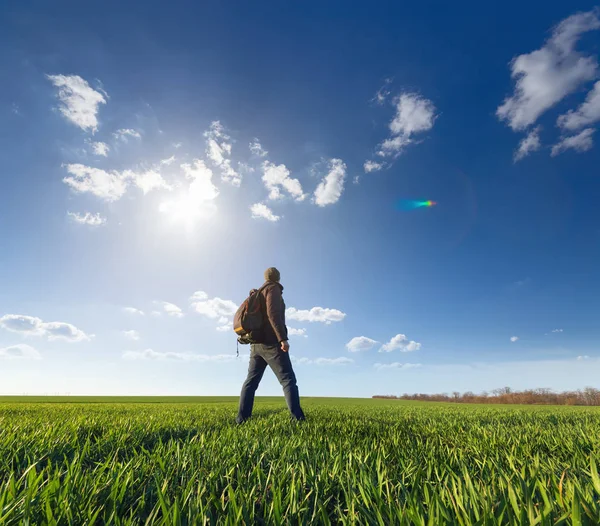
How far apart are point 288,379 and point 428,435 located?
2.55 m

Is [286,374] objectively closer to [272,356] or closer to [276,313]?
[272,356]

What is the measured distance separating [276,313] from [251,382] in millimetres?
Answer: 1455

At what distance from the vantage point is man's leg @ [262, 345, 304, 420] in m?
5.91

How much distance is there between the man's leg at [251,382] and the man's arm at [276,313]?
2.22 ft

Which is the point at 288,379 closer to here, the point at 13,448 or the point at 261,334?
the point at 261,334

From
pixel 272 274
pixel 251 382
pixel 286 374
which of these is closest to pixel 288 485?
pixel 286 374

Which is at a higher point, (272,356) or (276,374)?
(272,356)

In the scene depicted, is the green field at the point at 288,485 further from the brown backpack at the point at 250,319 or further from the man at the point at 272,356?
the brown backpack at the point at 250,319

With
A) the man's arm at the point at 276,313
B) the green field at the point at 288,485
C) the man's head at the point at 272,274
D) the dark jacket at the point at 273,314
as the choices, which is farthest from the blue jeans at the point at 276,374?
the green field at the point at 288,485

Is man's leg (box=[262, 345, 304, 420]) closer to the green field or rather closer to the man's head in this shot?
the man's head

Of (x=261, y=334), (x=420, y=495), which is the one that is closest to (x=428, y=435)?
(x=420, y=495)

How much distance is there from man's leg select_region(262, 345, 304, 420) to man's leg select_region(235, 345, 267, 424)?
319 millimetres

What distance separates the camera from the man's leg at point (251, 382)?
6.05 metres

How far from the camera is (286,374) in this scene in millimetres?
5996
